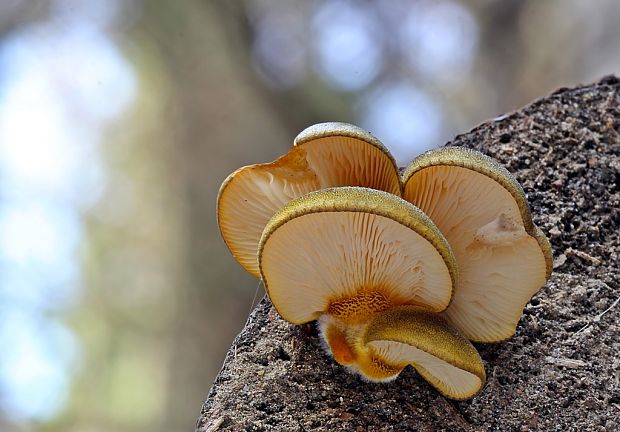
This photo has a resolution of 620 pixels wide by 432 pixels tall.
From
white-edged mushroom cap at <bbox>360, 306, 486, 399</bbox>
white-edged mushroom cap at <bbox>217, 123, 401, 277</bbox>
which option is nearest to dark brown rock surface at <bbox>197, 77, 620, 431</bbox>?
white-edged mushroom cap at <bbox>360, 306, 486, 399</bbox>

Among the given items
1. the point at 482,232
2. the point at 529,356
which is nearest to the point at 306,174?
the point at 482,232

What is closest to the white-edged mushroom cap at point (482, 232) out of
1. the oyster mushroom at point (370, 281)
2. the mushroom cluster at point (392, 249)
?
the mushroom cluster at point (392, 249)

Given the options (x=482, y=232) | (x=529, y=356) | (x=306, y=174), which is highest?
(x=306, y=174)

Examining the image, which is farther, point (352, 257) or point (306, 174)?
point (306, 174)

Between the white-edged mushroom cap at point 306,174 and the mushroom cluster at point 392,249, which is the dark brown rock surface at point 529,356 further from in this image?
the white-edged mushroom cap at point 306,174

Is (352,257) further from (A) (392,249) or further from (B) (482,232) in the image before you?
(B) (482,232)

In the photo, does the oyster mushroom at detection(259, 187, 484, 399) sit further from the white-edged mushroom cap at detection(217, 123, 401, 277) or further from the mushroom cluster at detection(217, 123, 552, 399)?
the white-edged mushroom cap at detection(217, 123, 401, 277)
